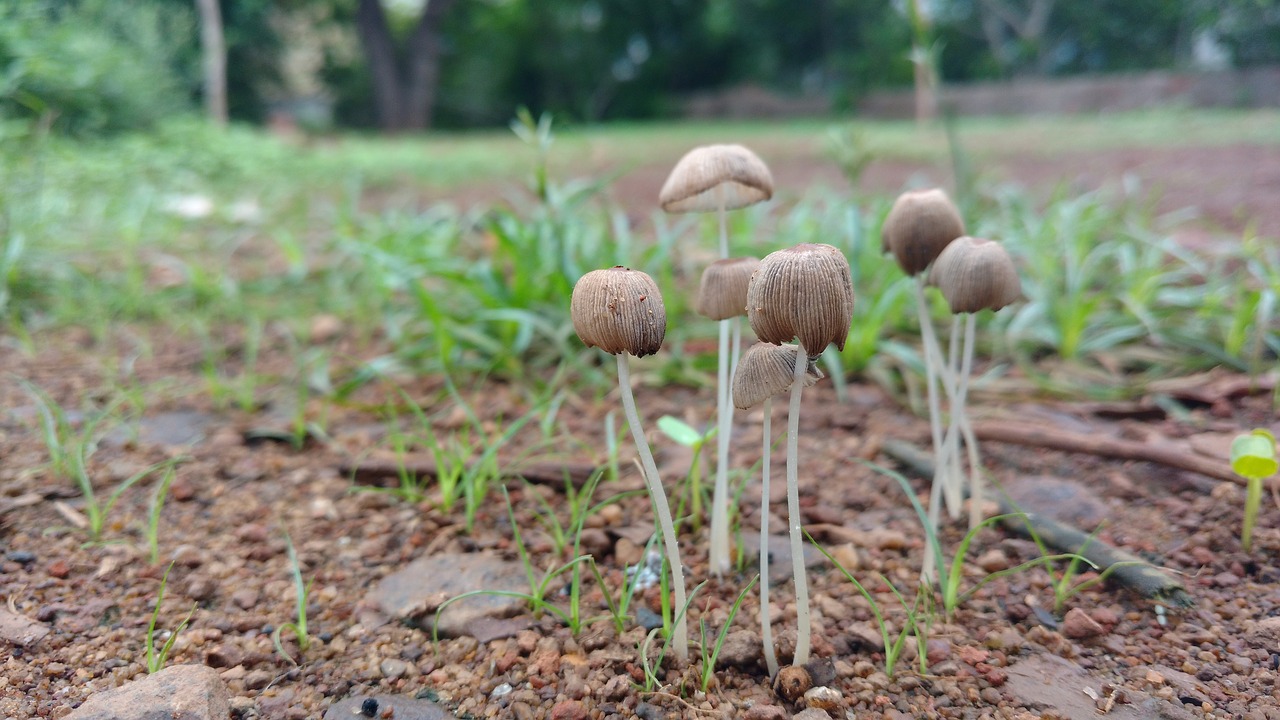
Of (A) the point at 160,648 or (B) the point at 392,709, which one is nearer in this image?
(B) the point at 392,709

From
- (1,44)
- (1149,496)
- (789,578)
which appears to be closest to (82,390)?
(1,44)

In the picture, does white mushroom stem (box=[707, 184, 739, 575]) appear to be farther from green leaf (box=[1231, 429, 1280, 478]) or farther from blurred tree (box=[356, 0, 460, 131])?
blurred tree (box=[356, 0, 460, 131])

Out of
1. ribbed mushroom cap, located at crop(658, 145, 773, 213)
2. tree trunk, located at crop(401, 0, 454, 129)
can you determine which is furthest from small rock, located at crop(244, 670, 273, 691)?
tree trunk, located at crop(401, 0, 454, 129)

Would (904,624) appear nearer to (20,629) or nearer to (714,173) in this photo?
(714,173)

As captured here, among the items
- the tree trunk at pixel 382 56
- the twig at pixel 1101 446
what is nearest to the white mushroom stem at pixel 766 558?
the twig at pixel 1101 446

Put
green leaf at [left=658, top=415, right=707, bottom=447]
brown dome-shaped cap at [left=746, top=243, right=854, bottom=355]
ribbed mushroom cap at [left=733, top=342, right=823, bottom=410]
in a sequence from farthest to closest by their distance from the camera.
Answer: green leaf at [left=658, top=415, right=707, bottom=447]
ribbed mushroom cap at [left=733, top=342, right=823, bottom=410]
brown dome-shaped cap at [left=746, top=243, right=854, bottom=355]

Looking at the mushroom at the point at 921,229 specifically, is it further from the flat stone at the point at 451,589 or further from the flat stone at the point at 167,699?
the flat stone at the point at 167,699

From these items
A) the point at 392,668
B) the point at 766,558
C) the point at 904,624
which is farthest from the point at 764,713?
the point at 392,668

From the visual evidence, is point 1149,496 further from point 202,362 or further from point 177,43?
point 177,43
